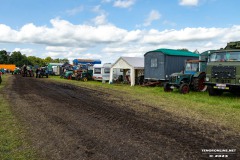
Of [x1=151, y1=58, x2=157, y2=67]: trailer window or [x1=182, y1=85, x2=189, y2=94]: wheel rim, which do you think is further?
[x1=151, y1=58, x2=157, y2=67]: trailer window

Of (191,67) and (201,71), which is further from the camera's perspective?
(191,67)

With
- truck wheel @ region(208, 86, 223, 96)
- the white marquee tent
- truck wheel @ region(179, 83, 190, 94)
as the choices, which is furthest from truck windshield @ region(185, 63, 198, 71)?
the white marquee tent

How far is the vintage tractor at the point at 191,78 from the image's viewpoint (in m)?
16.1

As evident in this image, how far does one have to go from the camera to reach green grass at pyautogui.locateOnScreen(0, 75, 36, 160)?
484 cm

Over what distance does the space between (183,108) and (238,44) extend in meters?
8.12

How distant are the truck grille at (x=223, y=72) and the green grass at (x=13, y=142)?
10.4 metres

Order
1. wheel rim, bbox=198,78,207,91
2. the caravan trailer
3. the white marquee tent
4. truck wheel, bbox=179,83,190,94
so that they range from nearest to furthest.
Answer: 1. truck wheel, bbox=179,83,190,94
2. wheel rim, bbox=198,78,207,91
3. the white marquee tent
4. the caravan trailer

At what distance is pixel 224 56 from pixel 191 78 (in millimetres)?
3400

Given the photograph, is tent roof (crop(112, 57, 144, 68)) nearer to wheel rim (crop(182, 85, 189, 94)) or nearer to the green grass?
wheel rim (crop(182, 85, 189, 94))

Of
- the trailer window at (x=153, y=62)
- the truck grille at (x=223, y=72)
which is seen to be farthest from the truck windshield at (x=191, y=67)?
the trailer window at (x=153, y=62)

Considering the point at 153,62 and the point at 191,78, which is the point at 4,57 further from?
the point at 191,78

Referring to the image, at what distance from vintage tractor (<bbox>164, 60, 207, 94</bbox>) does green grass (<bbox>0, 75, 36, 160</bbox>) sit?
1105 cm

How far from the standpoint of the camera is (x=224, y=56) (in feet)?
44.7

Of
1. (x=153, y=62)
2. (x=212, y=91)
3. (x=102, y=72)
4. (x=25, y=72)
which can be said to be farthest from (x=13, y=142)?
(x=25, y=72)
